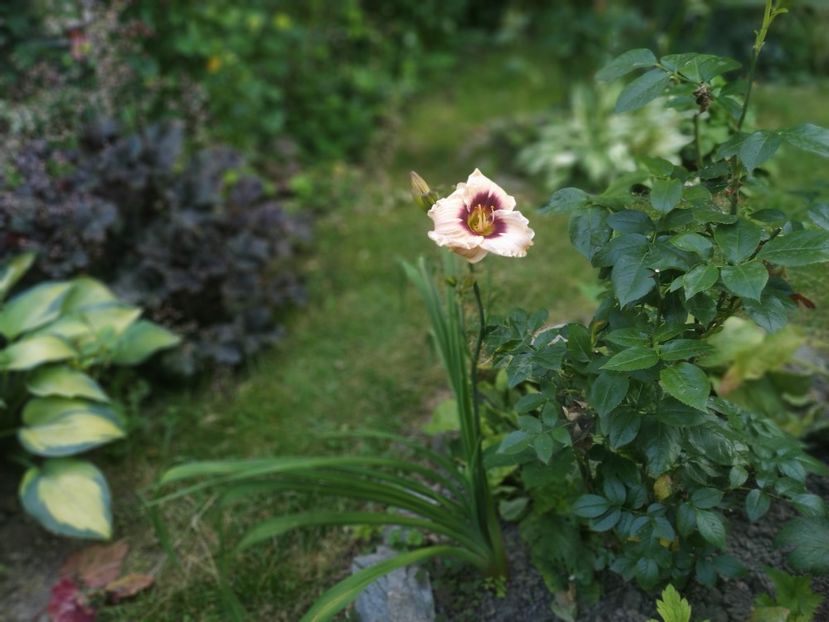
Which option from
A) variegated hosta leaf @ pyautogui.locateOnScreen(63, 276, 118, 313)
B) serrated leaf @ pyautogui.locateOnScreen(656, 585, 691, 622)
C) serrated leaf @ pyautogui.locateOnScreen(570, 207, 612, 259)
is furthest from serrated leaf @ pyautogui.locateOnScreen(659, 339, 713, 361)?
variegated hosta leaf @ pyautogui.locateOnScreen(63, 276, 118, 313)

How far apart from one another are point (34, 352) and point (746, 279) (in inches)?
76.5

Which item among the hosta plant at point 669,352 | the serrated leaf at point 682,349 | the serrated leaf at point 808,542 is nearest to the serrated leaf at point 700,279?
the hosta plant at point 669,352

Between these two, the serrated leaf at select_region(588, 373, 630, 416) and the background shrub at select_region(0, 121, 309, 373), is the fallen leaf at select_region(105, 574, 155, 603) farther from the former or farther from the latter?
the serrated leaf at select_region(588, 373, 630, 416)

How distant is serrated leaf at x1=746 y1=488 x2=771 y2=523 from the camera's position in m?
1.40

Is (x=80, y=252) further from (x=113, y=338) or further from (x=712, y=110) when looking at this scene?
(x=712, y=110)

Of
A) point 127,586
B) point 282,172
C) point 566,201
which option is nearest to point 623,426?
point 566,201

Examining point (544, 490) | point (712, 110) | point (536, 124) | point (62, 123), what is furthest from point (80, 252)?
point (536, 124)

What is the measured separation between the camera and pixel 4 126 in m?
2.76

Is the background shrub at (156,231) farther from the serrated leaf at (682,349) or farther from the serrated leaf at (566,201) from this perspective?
the serrated leaf at (682,349)

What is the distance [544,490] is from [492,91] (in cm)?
346

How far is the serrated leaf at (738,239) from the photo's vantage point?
4.06 ft

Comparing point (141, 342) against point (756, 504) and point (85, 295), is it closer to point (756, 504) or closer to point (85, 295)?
point (85, 295)

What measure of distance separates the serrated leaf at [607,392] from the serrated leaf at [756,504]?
331mm

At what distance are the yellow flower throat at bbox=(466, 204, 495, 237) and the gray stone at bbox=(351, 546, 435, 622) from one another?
839 millimetres
